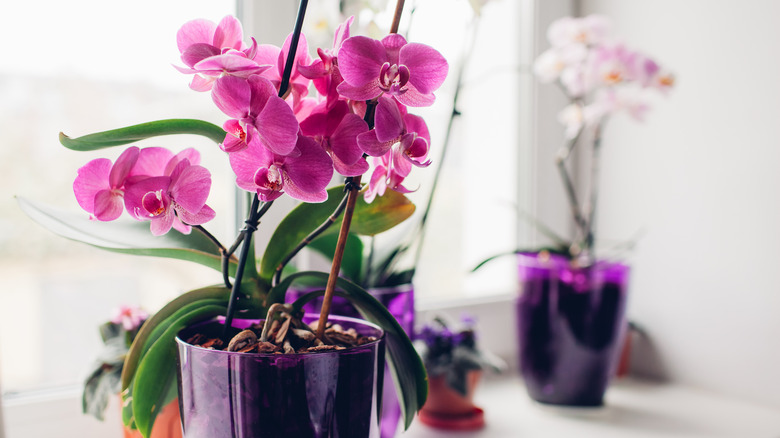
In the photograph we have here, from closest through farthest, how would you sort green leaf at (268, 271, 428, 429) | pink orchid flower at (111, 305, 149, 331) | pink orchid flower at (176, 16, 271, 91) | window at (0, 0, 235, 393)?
pink orchid flower at (176, 16, 271, 91), green leaf at (268, 271, 428, 429), pink orchid flower at (111, 305, 149, 331), window at (0, 0, 235, 393)

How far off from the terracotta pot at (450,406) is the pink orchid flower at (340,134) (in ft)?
1.62

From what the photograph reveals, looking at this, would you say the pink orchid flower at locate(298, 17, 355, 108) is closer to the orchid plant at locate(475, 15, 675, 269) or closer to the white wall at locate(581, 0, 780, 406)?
the orchid plant at locate(475, 15, 675, 269)

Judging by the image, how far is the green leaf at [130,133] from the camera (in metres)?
0.44

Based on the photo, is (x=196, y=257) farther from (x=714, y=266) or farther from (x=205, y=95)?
(x=714, y=266)

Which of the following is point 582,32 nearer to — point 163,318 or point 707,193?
point 707,193

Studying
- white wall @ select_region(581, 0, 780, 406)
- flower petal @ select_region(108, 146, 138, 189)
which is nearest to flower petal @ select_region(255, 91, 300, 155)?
flower petal @ select_region(108, 146, 138, 189)

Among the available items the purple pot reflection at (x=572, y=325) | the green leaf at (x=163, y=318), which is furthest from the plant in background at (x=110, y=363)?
the purple pot reflection at (x=572, y=325)

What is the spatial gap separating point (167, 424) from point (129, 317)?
0.12m

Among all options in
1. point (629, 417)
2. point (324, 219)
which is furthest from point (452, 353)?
point (324, 219)

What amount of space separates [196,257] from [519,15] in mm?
924

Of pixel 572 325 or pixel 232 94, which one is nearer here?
pixel 232 94

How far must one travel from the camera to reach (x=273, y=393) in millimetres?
434

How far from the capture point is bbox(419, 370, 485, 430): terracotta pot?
2.82 ft

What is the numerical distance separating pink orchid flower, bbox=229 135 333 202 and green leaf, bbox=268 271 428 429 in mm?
124
